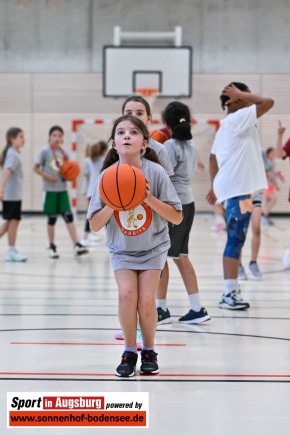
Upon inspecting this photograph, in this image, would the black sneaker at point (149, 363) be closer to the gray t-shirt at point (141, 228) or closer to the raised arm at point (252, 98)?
the gray t-shirt at point (141, 228)

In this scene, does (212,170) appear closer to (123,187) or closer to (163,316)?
(163,316)

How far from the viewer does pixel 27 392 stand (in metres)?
3.94

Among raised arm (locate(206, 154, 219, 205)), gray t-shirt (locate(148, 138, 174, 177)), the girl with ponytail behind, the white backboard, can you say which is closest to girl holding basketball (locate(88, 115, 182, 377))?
gray t-shirt (locate(148, 138, 174, 177))

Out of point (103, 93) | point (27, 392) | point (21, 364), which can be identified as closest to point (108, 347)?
point (21, 364)

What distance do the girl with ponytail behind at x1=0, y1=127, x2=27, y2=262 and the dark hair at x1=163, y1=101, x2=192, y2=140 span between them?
4314 mm

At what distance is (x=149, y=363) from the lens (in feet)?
14.4

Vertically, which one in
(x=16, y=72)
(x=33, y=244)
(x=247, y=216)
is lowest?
(x=33, y=244)

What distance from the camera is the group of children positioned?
4.28 meters

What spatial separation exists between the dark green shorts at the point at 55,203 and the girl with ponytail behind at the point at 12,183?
728mm

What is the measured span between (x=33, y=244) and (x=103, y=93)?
7.93 meters

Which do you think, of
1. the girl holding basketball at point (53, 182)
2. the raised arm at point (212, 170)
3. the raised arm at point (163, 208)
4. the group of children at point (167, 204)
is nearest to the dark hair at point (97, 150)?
the girl holding basketball at point (53, 182)

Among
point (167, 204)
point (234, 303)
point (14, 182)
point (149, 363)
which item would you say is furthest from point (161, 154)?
point (14, 182)

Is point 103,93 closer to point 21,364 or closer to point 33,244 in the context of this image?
point 33,244

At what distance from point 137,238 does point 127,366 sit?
69cm
